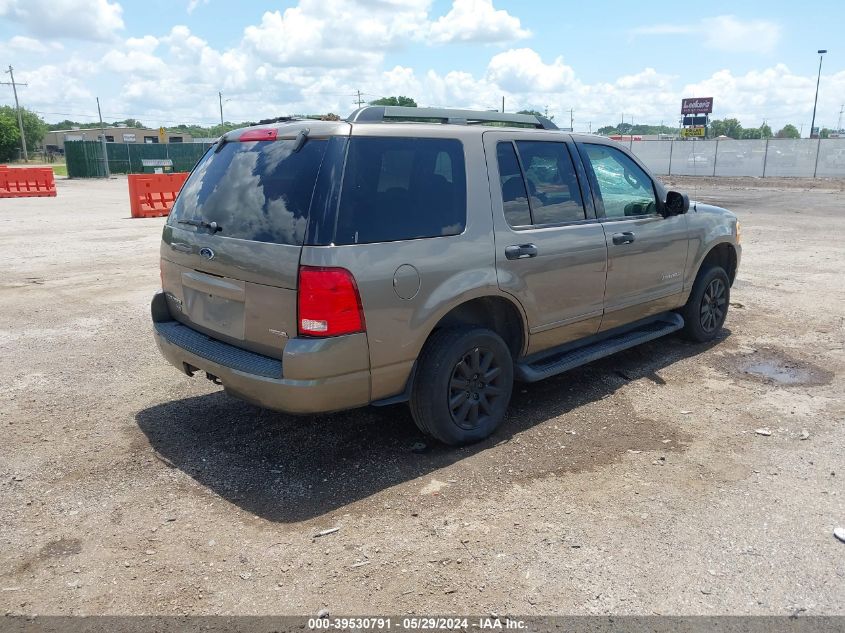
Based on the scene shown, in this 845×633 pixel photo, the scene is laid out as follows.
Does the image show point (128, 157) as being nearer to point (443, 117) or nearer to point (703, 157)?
point (703, 157)

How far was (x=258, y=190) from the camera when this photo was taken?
3723mm

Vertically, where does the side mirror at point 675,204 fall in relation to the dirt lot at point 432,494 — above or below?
above

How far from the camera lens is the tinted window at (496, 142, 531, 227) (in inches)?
166

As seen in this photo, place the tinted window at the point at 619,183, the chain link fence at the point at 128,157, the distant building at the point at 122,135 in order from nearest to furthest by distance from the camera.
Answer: the tinted window at the point at 619,183
the chain link fence at the point at 128,157
the distant building at the point at 122,135

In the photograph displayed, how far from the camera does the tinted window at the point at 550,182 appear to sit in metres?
4.42

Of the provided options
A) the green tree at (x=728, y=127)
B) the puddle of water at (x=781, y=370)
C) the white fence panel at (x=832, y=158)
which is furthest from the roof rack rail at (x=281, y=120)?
the green tree at (x=728, y=127)

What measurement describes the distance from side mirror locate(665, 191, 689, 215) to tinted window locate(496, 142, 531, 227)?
1.72m

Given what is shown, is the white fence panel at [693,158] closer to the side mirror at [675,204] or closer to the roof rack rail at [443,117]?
the side mirror at [675,204]

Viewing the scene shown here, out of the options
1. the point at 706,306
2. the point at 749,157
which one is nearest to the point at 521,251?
the point at 706,306

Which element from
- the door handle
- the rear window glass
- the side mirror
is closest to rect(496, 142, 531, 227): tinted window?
the door handle

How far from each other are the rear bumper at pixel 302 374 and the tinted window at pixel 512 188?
1.38 meters

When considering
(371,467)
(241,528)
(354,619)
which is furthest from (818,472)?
(241,528)

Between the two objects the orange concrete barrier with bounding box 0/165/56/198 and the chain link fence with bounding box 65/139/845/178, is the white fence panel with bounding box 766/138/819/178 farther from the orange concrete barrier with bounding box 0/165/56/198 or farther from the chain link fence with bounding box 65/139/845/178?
the orange concrete barrier with bounding box 0/165/56/198

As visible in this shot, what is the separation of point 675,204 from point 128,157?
162 ft
